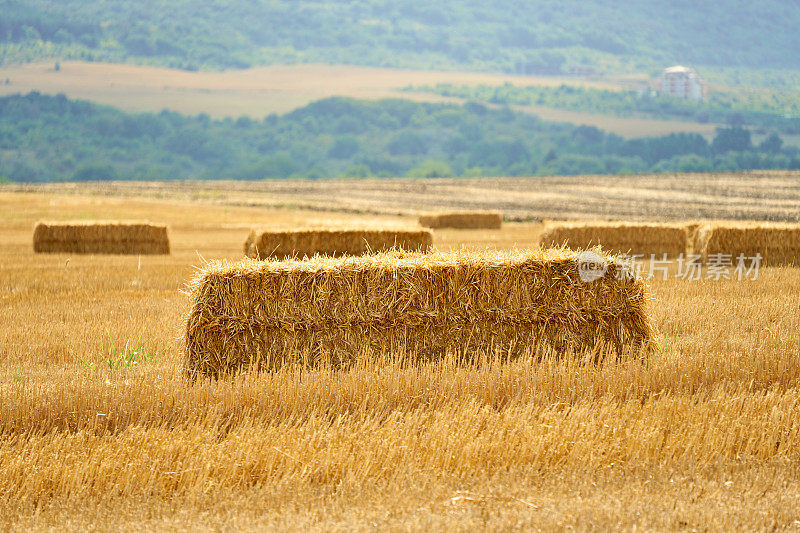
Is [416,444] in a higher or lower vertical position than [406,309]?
lower

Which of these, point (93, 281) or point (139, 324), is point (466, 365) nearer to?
point (139, 324)

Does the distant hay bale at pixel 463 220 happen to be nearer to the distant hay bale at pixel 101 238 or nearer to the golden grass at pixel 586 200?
the golden grass at pixel 586 200

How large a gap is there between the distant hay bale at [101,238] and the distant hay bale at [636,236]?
32.8 ft

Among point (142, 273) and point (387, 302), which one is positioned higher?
point (387, 302)

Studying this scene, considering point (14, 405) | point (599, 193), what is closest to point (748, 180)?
point (599, 193)

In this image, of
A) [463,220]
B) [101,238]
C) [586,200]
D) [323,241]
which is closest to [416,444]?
[323,241]

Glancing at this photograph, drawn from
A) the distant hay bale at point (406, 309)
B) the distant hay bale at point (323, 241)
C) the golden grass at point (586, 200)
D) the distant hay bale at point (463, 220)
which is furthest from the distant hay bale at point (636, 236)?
the distant hay bale at point (463, 220)

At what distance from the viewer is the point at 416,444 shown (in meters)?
5.63

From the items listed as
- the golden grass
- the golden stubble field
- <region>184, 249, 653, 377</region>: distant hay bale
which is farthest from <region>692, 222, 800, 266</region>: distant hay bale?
the golden grass

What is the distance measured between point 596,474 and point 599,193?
62613mm

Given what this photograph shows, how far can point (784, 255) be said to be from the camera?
18.0 m

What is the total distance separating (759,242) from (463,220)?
18652mm

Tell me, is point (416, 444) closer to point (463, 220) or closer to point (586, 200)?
point (463, 220)

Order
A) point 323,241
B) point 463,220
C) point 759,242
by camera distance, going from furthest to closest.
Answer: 1. point 463,220
2. point 759,242
3. point 323,241
